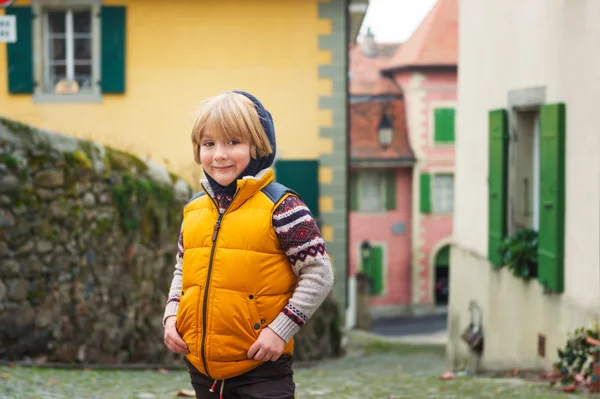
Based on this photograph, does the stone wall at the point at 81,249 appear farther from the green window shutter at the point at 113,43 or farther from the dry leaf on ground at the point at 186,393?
the green window shutter at the point at 113,43

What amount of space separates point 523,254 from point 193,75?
6.35 metres

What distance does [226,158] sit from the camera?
9.84 feet

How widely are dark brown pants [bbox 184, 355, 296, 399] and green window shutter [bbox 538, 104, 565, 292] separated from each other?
4571mm

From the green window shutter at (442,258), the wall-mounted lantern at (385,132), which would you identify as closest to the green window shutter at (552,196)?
the wall-mounted lantern at (385,132)

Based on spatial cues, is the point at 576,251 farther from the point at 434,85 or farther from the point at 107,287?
the point at 434,85

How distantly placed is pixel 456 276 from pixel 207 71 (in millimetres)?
4447

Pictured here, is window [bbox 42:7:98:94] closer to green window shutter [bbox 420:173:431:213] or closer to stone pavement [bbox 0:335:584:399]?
stone pavement [bbox 0:335:584:399]

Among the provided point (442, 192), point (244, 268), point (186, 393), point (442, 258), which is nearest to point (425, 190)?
point (442, 192)

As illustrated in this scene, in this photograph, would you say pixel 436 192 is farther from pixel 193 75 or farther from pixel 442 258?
pixel 193 75

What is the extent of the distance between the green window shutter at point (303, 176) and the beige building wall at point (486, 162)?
229cm

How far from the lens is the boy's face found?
9.83 ft

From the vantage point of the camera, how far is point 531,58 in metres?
8.11

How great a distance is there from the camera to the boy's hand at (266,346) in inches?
114

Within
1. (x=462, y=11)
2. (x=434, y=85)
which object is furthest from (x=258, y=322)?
(x=434, y=85)
